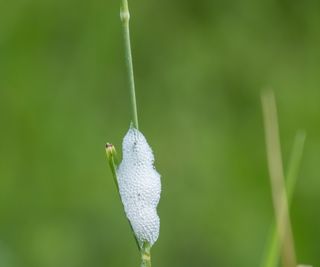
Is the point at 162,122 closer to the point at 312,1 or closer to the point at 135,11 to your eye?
the point at 135,11

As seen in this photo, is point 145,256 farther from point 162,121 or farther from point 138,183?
point 162,121

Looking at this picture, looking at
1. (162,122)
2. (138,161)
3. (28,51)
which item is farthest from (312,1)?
(138,161)

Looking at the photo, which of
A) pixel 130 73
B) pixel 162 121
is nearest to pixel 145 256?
pixel 130 73

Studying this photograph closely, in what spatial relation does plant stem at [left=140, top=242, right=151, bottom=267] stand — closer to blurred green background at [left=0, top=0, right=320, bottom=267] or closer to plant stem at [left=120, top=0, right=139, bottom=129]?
plant stem at [left=120, top=0, right=139, bottom=129]

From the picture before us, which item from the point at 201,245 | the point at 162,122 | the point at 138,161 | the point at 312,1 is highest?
the point at 138,161

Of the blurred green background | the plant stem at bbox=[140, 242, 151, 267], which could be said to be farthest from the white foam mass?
the blurred green background

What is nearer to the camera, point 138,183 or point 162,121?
point 138,183
